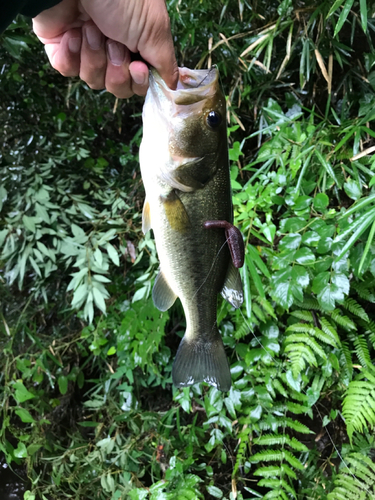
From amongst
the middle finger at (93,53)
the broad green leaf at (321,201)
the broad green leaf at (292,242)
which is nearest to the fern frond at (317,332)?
the broad green leaf at (292,242)

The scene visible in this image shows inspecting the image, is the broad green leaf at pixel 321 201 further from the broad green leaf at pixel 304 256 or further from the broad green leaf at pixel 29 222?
the broad green leaf at pixel 29 222

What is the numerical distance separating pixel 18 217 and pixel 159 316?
875 millimetres

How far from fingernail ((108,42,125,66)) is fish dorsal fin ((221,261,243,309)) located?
584 mm

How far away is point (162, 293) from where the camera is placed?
91cm

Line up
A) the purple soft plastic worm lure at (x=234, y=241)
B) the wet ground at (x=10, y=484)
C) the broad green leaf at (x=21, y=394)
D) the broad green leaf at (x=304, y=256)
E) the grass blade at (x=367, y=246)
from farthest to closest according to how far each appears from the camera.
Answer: the wet ground at (x=10, y=484)
the broad green leaf at (x=21, y=394)
the broad green leaf at (x=304, y=256)
the grass blade at (x=367, y=246)
the purple soft plastic worm lure at (x=234, y=241)

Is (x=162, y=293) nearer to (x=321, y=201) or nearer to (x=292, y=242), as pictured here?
(x=292, y=242)

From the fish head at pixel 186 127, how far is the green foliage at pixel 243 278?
0.53m

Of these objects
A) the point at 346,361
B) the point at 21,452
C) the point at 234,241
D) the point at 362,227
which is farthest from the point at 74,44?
the point at 21,452

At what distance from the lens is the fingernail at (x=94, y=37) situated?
Result: 0.79 m

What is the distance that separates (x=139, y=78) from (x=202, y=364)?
0.77 m

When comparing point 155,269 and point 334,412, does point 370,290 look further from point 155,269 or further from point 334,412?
point 155,269

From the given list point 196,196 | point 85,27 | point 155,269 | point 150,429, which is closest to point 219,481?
point 150,429

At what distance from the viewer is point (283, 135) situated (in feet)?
4.68

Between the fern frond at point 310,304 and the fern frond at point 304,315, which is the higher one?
the fern frond at point 310,304
